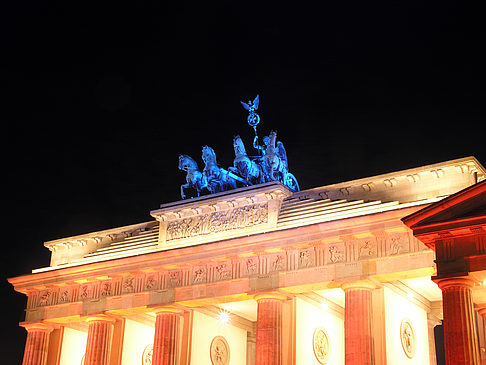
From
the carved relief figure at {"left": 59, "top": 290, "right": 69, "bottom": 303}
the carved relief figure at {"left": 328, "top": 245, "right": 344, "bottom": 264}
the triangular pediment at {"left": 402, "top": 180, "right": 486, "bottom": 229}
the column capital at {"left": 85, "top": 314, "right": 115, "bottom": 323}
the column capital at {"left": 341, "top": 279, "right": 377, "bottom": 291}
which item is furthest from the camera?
the carved relief figure at {"left": 59, "top": 290, "right": 69, "bottom": 303}

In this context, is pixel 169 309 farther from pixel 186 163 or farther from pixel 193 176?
pixel 186 163

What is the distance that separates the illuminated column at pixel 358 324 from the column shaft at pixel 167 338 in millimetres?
9000

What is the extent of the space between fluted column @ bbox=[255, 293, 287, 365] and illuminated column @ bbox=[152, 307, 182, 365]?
4.73m

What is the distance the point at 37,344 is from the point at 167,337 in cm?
904

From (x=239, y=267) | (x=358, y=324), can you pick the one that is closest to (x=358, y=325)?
(x=358, y=324)

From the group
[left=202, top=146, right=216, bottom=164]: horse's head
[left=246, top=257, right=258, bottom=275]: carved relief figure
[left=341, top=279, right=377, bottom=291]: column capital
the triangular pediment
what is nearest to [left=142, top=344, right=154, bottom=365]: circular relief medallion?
[left=246, top=257, right=258, bottom=275]: carved relief figure

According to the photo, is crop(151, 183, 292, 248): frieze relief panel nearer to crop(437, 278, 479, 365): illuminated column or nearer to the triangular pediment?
the triangular pediment

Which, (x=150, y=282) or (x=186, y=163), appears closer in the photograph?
(x=150, y=282)

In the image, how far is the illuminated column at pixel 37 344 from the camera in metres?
39.0

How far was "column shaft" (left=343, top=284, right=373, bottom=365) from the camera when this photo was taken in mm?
29109

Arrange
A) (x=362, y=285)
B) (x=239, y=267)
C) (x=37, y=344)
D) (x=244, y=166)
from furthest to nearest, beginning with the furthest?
1. (x=37, y=344)
2. (x=244, y=166)
3. (x=239, y=267)
4. (x=362, y=285)

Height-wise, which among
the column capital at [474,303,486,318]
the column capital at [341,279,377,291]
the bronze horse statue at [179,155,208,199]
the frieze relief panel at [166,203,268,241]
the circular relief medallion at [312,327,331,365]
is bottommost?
the circular relief medallion at [312,327,331,365]

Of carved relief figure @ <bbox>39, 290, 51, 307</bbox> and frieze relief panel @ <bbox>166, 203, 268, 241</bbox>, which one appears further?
carved relief figure @ <bbox>39, 290, 51, 307</bbox>

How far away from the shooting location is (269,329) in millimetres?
31688
